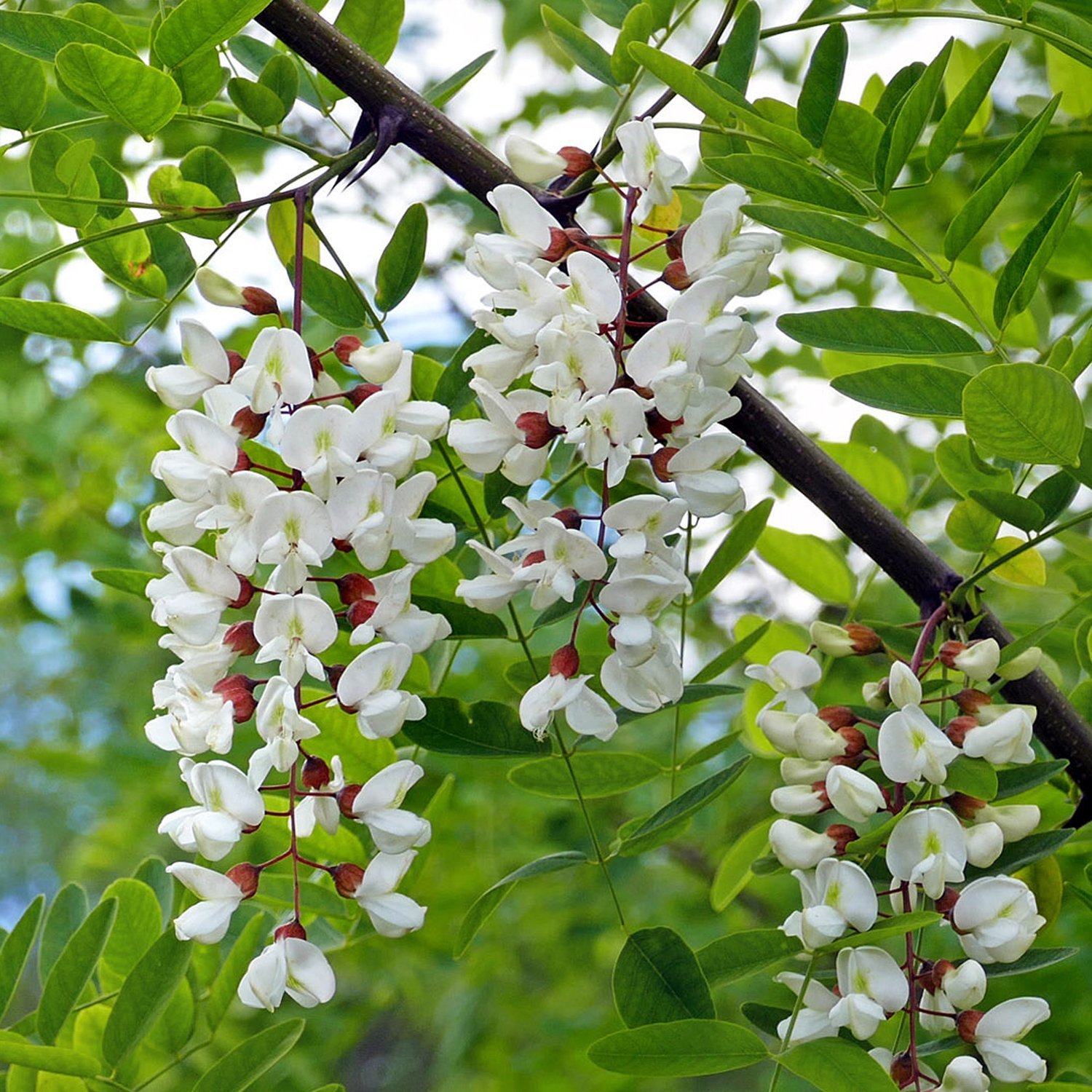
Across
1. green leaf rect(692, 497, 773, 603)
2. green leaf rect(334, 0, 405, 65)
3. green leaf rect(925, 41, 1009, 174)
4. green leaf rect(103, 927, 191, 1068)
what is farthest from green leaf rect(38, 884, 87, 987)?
→ green leaf rect(925, 41, 1009, 174)

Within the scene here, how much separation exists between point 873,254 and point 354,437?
0.21 m

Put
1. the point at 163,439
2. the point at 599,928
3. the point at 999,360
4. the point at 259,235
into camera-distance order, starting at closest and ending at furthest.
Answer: the point at 999,360 → the point at 163,439 → the point at 259,235 → the point at 599,928

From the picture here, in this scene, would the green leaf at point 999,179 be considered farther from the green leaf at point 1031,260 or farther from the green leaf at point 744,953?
the green leaf at point 744,953

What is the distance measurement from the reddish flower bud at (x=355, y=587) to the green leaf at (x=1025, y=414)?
0.22m

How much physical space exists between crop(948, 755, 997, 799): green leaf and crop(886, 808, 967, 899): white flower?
0.6 inches

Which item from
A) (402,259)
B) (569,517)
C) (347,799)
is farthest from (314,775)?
(402,259)

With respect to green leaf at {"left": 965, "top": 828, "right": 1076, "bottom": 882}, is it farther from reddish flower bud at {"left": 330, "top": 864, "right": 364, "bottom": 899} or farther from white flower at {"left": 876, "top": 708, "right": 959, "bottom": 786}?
reddish flower bud at {"left": 330, "top": 864, "right": 364, "bottom": 899}

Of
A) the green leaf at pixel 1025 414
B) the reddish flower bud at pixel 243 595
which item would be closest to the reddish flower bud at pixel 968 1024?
the green leaf at pixel 1025 414

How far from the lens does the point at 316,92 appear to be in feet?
2.08

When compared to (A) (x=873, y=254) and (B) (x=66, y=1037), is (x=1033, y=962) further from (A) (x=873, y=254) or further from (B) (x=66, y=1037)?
(B) (x=66, y=1037)

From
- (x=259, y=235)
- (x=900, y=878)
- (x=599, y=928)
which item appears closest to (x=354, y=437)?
(x=900, y=878)

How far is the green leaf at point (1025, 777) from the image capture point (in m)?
0.51

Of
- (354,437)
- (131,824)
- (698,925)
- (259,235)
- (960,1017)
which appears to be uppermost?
(259,235)

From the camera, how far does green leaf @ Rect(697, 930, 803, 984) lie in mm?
506
